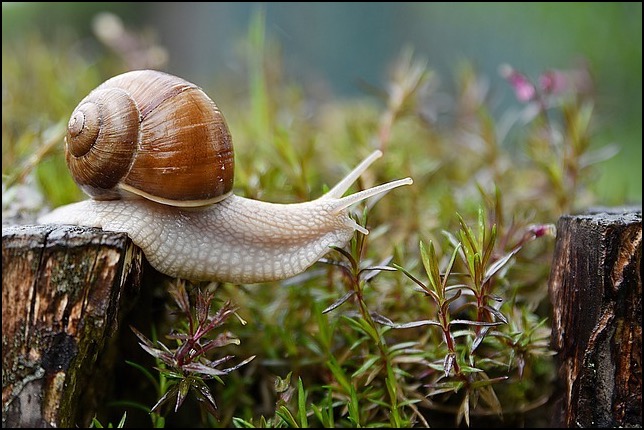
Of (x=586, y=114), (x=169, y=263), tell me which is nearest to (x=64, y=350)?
(x=169, y=263)

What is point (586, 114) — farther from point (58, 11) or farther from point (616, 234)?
point (58, 11)

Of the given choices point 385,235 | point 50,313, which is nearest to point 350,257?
point 50,313

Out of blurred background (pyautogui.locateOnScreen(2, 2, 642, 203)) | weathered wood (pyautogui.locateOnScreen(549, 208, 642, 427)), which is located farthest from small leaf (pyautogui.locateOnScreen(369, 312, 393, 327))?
blurred background (pyautogui.locateOnScreen(2, 2, 642, 203))

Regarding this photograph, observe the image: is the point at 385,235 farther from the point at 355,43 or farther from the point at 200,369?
the point at 355,43

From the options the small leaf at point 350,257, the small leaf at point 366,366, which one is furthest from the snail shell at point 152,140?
the small leaf at point 366,366

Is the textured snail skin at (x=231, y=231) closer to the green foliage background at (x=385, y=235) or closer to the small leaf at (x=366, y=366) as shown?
the green foliage background at (x=385, y=235)
